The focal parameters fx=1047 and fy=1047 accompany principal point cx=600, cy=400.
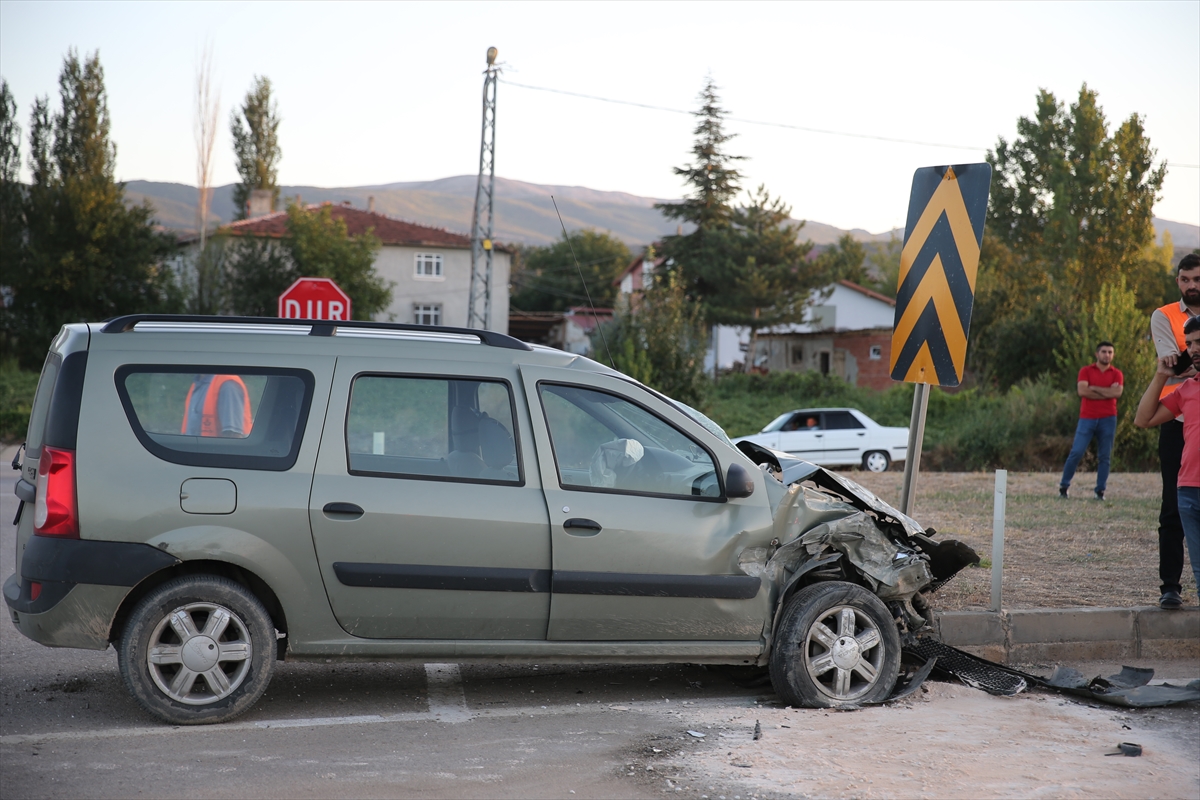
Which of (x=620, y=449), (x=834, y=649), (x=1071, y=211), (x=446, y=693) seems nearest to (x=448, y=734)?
(x=446, y=693)

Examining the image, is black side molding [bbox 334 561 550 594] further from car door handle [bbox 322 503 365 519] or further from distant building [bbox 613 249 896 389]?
distant building [bbox 613 249 896 389]

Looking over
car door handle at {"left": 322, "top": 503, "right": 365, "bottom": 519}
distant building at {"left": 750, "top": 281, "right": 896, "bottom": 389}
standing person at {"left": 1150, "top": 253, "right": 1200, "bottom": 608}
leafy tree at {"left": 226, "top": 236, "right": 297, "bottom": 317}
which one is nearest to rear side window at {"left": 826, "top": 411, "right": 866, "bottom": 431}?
standing person at {"left": 1150, "top": 253, "right": 1200, "bottom": 608}

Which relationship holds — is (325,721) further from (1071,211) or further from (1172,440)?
(1071,211)

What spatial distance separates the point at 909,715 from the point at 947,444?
1918 cm

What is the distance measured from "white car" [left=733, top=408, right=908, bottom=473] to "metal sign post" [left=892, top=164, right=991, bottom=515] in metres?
15.0

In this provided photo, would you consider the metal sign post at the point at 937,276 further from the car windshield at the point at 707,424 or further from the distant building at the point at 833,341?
the distant building at the point at 833,341

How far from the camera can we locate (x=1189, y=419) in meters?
5.75

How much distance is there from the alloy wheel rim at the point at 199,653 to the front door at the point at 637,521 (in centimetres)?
139

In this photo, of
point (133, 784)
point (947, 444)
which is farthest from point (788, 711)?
point (947, 444)

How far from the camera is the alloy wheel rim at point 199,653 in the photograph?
4.52 meters

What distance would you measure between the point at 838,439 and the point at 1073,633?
1596cm

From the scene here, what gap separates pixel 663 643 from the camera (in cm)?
491

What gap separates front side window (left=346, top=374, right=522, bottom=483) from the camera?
15.5 feet

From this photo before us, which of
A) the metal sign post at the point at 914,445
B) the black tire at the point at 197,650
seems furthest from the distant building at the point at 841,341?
the black tire at the point at 197,650
